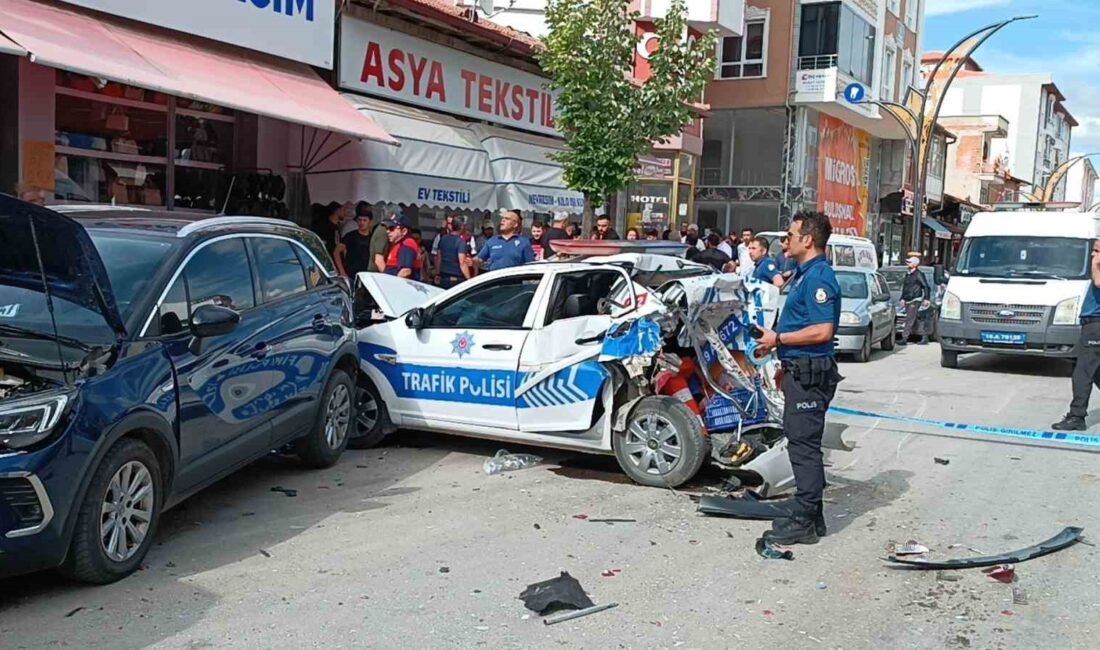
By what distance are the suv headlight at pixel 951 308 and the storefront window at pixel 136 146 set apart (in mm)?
10530

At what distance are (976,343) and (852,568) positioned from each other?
9.93 meters

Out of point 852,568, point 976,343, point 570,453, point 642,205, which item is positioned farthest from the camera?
point 642,205

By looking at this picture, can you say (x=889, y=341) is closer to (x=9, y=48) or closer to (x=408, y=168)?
(x=408, y=168)

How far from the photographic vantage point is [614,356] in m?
6.79

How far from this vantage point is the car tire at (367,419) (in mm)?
7918

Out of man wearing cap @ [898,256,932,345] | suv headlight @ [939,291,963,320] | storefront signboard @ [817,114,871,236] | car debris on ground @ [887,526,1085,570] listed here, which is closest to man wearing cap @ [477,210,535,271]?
suv headlight @ [939,291,963,320]

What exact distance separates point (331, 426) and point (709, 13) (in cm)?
2304

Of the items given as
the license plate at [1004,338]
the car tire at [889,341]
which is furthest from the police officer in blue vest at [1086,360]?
the car tire at [889,341]

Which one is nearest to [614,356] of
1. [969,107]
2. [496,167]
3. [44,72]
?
[44,72]

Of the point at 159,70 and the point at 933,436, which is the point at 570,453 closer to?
the point at 933,436

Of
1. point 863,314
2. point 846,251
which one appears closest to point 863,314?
point 863,314

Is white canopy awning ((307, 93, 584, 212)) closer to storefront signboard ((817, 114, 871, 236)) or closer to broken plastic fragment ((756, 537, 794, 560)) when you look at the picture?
broken plastic fragment ((756, 537, 794, 560))

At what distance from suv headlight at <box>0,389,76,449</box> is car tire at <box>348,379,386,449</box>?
12.0 feet

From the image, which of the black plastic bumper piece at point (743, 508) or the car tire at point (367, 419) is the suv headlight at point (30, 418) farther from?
the black plastic bumper piece at point (743, 508)
